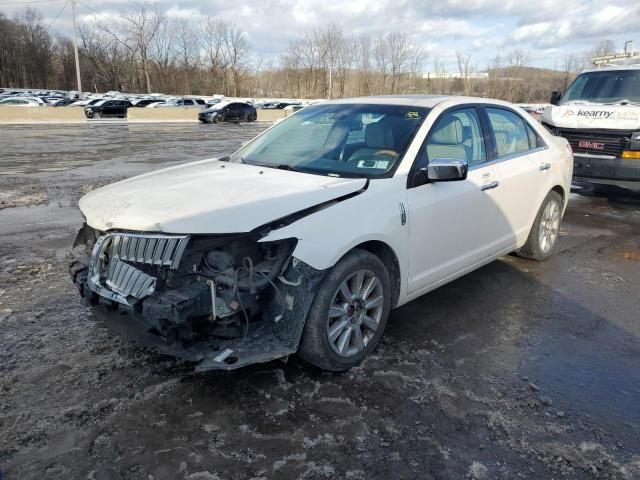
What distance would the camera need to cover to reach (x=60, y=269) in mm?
5324

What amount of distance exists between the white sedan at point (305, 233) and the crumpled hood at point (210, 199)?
0.01 meters

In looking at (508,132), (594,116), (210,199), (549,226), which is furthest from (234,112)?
(210,199)

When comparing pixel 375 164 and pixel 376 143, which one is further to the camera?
pixel 376 143

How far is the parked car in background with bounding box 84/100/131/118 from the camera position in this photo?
37.0m

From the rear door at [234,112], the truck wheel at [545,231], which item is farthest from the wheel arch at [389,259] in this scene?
the rear door at [234,112]

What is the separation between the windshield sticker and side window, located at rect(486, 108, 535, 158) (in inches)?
58.0

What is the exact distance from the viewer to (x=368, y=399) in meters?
3.16

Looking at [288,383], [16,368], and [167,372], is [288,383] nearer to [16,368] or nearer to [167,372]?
[167,372]

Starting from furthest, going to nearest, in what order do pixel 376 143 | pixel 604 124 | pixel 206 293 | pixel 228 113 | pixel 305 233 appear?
pixel 228 113, pixel 604 124, pixel 376 143, pixel 305 233, pixel 206 293

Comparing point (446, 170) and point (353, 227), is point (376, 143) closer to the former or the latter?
point (446, 170)

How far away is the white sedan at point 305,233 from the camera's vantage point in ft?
9.73

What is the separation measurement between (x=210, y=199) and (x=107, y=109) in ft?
126

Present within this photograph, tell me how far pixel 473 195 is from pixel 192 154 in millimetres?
13159

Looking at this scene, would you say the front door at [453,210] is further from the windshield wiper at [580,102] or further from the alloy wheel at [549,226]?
the windshield wiper at [580,102]
